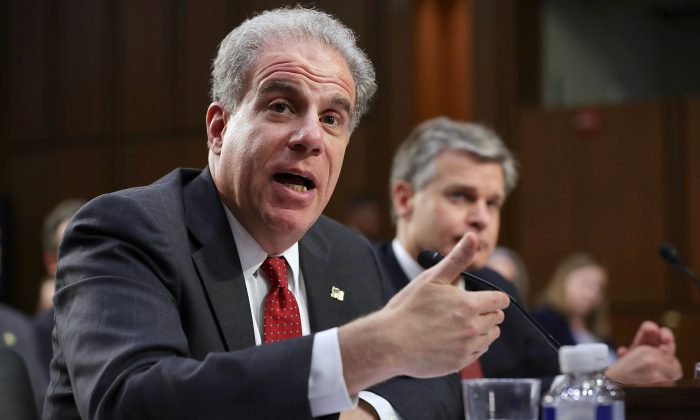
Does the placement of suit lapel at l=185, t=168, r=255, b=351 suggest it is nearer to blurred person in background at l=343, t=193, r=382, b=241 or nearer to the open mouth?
the open mouth

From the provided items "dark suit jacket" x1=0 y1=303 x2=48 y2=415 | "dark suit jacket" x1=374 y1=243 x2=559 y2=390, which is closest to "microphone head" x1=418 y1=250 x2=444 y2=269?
"dark suit jacket" x1=374 y1=243 x2=559 y2=390

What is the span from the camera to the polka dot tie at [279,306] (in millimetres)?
2232

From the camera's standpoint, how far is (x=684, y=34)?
33.6 ft

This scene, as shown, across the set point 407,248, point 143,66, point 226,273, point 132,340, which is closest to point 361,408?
point 226,273

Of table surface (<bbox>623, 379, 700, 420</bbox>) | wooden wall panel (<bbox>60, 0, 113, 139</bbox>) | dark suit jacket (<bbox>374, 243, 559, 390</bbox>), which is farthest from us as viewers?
wooden wall panel (<bbox>60, 0, 113, 139</bbox>)

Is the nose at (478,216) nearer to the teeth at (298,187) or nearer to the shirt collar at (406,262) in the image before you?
the shirt collar at (406,262)

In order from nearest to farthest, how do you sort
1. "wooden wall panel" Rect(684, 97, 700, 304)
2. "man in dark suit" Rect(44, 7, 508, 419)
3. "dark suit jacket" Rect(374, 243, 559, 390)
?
"man in dark suit" Rect(44, 7, 508, 419) → "dark suit jacket" Rect(374, 243, 559, 390) → "wooden wall panel" Rect(684, 97, 700, 304)

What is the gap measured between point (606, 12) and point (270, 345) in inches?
320

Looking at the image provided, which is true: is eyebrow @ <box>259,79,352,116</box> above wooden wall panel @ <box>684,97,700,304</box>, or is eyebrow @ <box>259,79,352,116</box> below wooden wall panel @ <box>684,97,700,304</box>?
above

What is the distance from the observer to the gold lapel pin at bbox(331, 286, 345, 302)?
7.88 feet

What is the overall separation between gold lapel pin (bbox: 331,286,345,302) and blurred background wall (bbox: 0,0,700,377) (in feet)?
16.3

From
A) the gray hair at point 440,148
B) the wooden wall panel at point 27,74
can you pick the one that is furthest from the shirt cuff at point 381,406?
the wooden wall panel at point 27,74

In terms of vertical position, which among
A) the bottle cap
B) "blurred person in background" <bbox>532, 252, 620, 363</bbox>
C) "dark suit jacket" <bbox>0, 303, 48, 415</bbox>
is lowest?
"blurred person in background" <bbox>532, 252, 620, 363</bbox>

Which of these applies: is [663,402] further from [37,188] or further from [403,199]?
[37,188]
